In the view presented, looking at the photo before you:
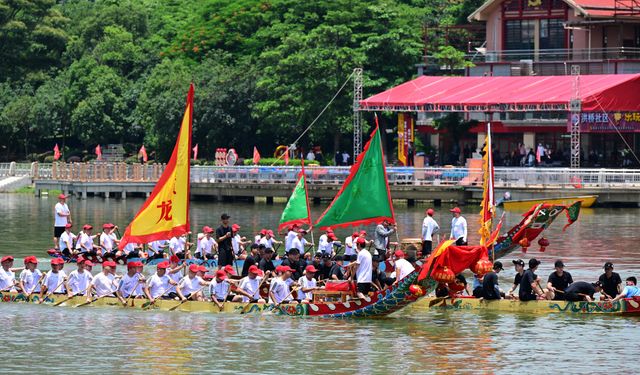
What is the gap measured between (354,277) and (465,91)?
1888 inches

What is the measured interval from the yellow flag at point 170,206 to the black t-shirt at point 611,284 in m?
10.5

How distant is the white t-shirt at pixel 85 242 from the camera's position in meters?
44.9

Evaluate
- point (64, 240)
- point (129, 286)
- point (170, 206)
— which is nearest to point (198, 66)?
point (64, 240)

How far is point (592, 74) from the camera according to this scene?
8250 cm

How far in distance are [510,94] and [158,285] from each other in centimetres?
4593

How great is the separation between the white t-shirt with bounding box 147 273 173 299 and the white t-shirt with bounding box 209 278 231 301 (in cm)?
132

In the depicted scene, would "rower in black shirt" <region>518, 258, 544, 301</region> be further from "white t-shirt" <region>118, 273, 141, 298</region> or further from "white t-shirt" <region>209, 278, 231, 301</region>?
"white t-shirt" <region>118, 273, 141, 298</region>

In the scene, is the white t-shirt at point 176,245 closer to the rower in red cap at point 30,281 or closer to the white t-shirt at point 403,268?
the rower in red cap at point 30,281

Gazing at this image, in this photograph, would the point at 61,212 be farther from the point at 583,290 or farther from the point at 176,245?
the point at 583,290

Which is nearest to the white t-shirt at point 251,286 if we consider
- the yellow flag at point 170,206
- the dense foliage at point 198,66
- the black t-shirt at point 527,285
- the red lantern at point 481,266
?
the yellow flag at point 170,206

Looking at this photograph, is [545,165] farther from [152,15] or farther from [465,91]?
[152,15]

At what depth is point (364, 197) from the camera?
41781 mm

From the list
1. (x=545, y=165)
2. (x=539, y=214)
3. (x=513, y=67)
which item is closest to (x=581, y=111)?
(x=545, y=165)

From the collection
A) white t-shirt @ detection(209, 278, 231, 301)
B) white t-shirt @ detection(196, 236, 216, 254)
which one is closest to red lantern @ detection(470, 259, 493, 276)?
white t-shirt @ detection(209, 278, 231, 301)
